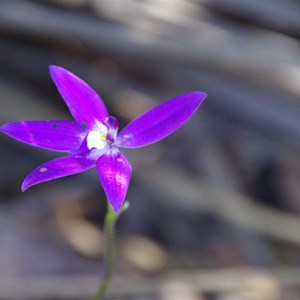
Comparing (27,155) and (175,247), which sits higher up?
(27,155)

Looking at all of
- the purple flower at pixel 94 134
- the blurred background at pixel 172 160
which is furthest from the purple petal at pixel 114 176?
the blurred background at pixel 172 160

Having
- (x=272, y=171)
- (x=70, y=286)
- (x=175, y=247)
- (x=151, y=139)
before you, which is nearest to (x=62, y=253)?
(x=70, y=286)

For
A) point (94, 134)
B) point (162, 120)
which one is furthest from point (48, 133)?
point (162, 120)

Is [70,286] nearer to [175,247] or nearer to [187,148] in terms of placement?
[175,247]

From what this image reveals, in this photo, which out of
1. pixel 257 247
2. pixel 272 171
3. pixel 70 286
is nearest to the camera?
pixel 70 286

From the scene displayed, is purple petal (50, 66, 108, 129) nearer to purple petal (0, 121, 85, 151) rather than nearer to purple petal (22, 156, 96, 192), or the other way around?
purple petal (0, 121, 85, 151)

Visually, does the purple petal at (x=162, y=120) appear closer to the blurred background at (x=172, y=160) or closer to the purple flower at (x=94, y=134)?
the purple flower at (x=94, y=134)

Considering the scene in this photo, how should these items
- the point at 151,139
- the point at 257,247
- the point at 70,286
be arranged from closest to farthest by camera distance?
the point at 151,139 → the point at 70,286 → the point at 257,247
